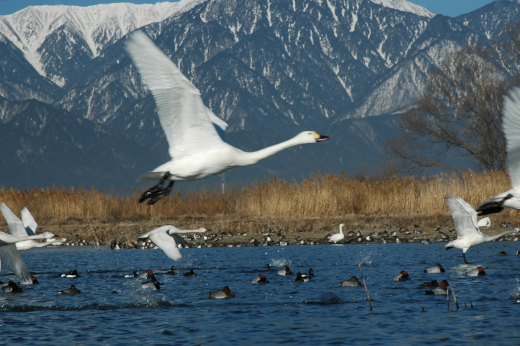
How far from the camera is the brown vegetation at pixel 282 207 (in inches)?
963

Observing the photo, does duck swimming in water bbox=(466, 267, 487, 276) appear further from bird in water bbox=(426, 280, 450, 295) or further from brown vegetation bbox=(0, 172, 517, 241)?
brown vegetation bbox=(0, 172, 517, 241)

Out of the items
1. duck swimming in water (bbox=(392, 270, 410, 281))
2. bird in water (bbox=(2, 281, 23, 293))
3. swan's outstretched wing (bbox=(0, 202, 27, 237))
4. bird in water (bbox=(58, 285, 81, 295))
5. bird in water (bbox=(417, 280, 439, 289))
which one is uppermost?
swan's outstretched wing (bbox=(0, 202, 27, 237))

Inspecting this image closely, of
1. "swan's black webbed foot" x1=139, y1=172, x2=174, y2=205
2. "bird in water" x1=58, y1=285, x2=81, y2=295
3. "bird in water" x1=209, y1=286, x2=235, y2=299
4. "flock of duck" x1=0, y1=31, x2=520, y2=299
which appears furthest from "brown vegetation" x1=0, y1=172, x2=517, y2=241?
"swan's black webbed foot" x1=139, y1=172, x2=174, y2=205

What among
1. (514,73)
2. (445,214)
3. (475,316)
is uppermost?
(514,73)

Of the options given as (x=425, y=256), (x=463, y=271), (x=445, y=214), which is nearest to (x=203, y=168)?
(x=463, y=271)

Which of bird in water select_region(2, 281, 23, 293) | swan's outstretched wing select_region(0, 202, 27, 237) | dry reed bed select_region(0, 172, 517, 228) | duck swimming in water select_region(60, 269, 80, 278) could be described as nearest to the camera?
swan's outstretched wing select_region(0, 202, 27, 237)

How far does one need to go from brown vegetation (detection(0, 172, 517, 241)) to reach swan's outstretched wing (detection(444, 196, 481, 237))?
29.6 feet

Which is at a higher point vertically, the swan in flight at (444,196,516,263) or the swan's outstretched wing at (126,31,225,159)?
the swan's outstretched wing at (126,31,225,159)

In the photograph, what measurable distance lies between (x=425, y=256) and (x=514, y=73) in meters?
25.0

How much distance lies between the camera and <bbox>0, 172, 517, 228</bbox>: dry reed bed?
2510 centimetres

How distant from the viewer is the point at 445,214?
82.0ft

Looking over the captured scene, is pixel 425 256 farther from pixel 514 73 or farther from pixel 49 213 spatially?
pixel 514 73

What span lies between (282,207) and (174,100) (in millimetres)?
17419

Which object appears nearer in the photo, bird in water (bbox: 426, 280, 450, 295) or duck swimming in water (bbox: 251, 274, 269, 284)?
bird in water (bbox: 426, 280, 450, 295)
